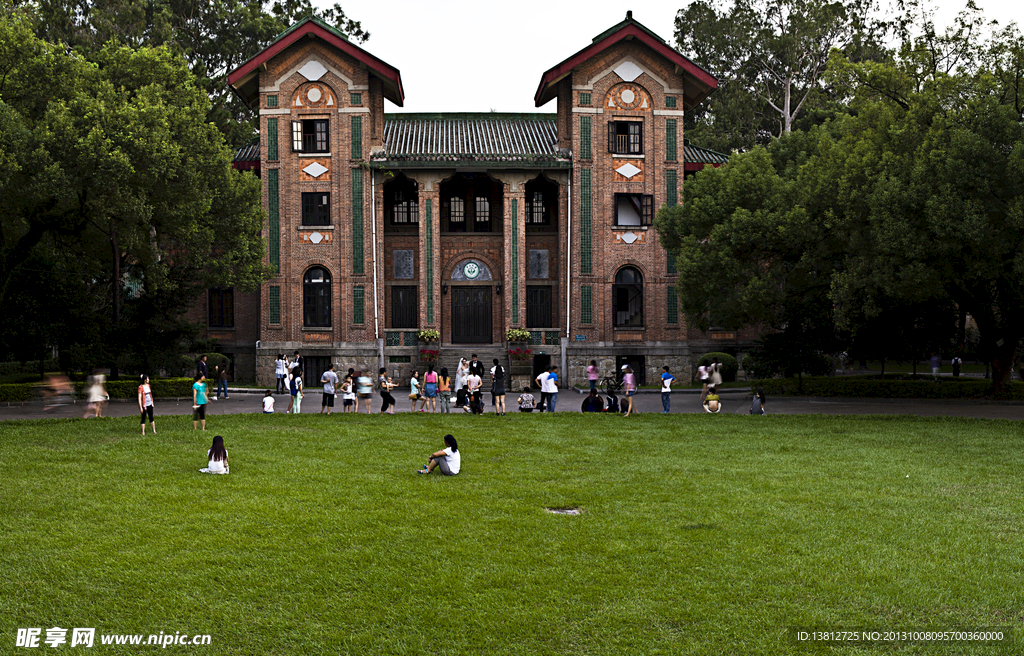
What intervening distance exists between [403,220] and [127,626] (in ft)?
107

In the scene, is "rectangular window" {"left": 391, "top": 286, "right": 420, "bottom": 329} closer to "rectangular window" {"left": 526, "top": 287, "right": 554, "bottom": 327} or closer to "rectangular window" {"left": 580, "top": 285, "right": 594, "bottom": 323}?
"rectangular window" {"left": 526, "top": 287, "right": 554, "bottom": 327}

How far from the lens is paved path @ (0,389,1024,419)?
2498 cm

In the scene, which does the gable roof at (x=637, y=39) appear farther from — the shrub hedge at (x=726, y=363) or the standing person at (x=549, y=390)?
the standing person at (x=549, y=390)

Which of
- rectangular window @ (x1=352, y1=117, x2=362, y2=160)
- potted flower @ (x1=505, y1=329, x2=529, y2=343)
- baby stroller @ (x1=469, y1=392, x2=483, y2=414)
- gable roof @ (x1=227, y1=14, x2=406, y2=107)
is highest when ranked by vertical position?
gable roof @ (x1=227, y1=14, x2=406, y2=107)

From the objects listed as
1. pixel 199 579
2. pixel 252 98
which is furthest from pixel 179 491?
pixel 252 98

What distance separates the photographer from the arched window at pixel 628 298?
37875 millimetres

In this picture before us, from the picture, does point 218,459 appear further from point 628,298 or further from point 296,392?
point 628,298

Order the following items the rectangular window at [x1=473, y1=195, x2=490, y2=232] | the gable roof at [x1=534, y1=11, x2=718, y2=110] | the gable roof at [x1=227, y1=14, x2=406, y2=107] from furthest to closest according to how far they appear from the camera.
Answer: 1. the rectangular window at [x1=473, y1=195, x2=490, y2=232]
2. the gable roof at [x1=534, y1=11, x2=718, y2=110]
3. the gable roof at [x1=227, y1=14, x2=406, y2=107]

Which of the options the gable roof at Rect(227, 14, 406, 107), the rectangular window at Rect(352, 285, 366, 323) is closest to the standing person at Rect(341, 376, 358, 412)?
the rectangular window at Rect(352, 285, 366, 323)

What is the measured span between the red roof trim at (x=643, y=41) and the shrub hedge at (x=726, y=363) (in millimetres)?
12278

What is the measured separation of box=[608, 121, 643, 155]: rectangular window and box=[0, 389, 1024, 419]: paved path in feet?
41.2

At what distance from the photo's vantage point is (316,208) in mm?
37188

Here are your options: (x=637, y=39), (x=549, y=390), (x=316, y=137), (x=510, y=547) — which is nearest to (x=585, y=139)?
(x=637, y=39)

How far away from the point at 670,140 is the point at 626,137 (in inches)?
81.3
